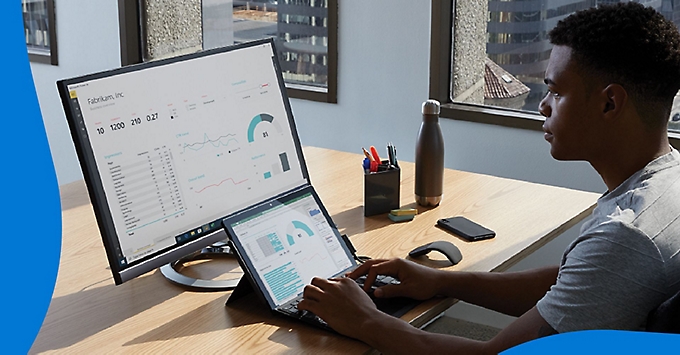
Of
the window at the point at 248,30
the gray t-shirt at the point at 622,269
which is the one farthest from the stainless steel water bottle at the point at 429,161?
the window at the point at 248,30

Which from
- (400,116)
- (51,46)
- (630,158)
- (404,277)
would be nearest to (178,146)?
(404,277)

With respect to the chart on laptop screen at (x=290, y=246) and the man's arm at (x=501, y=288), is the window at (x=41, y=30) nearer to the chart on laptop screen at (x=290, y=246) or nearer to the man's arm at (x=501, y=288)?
the chart on laptop screen at (x=290, y=246)

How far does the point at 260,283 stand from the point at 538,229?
0.73 m

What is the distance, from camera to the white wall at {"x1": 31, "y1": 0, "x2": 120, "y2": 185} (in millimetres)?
3941

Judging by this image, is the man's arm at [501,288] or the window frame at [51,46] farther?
the window frame at [51,46]

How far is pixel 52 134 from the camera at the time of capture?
4.28 metres

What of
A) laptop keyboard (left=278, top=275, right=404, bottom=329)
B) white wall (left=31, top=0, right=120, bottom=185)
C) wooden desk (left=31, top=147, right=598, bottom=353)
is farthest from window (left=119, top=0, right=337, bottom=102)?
laptop keyboard (left=278, top=275, right=404, bottom=329)

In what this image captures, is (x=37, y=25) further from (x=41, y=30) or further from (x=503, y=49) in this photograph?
(x=503, y=49)

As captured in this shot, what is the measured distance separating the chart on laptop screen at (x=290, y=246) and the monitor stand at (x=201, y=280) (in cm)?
11

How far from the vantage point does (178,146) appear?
155cm

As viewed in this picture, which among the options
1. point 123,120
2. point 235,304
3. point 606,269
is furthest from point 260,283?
point 606,269

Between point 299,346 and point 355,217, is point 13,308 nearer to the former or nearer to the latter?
point 299,346

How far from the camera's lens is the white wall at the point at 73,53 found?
3.94 metres

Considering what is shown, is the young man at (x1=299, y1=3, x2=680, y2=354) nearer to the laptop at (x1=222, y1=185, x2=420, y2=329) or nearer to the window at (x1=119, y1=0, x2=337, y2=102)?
the laptop at (x1=222, y1=185, x2=420, y2=329)
